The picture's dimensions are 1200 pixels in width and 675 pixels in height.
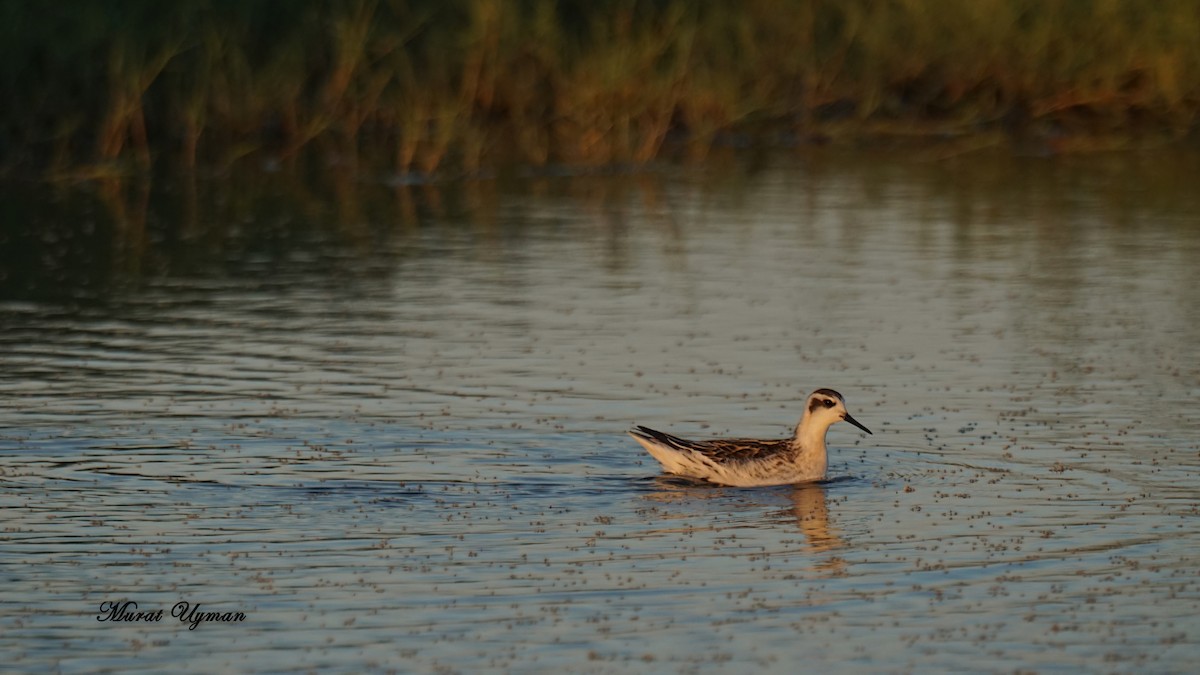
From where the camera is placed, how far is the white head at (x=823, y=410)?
46.0 ft

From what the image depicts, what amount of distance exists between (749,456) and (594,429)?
1675mm

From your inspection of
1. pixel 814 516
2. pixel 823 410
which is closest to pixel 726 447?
pixel 823 410

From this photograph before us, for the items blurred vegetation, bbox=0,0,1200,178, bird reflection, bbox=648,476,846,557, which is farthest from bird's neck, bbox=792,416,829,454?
blurred vegetation, bbox=0,0,1200,178

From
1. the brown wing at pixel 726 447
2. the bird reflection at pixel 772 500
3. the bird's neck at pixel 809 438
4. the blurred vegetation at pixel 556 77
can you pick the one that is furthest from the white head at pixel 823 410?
the blurred vegetation at pixel 556 77

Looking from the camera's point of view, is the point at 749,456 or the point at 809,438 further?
the point at 809,438

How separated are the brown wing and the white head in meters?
0.22

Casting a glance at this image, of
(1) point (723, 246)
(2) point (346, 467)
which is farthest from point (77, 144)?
(2) point (346, 467)

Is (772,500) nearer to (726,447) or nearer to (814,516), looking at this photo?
(726,447)

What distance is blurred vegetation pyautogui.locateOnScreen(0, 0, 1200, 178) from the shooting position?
95.8 ft

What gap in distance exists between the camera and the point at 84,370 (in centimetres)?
1719

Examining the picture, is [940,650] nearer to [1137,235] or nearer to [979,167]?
[1137,235]

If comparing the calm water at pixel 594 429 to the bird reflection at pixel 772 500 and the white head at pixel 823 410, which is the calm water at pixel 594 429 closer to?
the bird reflection at pixel 772 500

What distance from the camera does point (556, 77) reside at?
30156 millimetres

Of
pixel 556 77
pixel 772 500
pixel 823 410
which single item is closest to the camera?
pixel 772 500
